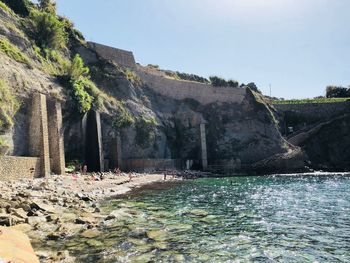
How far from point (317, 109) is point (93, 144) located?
51.8 meters

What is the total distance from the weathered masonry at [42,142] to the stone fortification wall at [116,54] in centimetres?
2340

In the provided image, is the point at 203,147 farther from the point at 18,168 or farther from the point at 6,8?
the point at 18,168

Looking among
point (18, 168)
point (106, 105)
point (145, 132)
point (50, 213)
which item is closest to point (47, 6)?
point (106, 105)

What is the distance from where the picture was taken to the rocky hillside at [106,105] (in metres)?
40.0

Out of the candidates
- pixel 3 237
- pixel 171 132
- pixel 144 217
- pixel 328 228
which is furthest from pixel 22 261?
pixel 171 132

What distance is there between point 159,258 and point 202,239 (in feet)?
9.90

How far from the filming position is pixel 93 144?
4838cm

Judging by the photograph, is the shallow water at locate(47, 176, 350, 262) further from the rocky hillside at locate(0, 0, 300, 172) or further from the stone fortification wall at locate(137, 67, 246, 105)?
the stone fortification wall at locate(137, 67, 246, 105)

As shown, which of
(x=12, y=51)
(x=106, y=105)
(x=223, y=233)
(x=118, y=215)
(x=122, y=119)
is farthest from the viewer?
(x=122, y=119)

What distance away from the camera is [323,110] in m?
78.4

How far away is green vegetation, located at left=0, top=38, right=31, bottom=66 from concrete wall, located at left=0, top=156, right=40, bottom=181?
A: 14821mm

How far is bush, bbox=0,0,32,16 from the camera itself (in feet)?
180

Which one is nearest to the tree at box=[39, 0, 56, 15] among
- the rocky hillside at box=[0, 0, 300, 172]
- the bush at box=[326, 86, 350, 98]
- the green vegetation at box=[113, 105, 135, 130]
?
the rocky hillside at box=[0, 0, 300, 172]

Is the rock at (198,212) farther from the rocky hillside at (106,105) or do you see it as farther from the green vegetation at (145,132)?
the green vegetation at (145,132)
